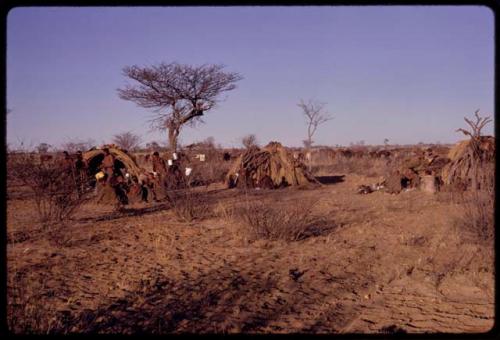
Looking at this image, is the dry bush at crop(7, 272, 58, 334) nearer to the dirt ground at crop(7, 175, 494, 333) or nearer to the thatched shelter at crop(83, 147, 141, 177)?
the dirt ground at crop(7, 175, 494, 333)

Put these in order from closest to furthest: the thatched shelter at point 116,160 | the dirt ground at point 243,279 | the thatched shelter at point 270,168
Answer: the dirt ground at point 243,279
the thatched shelter at point 116,160
the thatched shelter at point 270,168

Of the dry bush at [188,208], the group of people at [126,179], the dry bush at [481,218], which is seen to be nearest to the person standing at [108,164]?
the group of people at [126,179]

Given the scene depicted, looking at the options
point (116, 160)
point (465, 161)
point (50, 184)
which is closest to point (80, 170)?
point (116, 160)

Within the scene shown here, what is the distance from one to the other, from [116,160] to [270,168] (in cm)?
605

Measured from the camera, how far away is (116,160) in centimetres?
1338

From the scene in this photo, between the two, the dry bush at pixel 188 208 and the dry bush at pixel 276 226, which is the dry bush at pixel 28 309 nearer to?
the dry bush at pixel 276 226

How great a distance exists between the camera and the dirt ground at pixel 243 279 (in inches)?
157

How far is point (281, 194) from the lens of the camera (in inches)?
563

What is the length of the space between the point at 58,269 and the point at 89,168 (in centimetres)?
807

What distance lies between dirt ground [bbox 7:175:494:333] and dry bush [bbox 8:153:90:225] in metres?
0.44

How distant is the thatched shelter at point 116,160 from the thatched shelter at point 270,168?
4269 millimetres

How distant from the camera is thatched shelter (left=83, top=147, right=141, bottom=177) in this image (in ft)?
42.9

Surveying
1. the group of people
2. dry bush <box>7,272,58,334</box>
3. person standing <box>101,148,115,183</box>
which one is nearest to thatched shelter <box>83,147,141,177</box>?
the group of people

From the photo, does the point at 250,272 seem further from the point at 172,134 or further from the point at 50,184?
the point at 172,134
